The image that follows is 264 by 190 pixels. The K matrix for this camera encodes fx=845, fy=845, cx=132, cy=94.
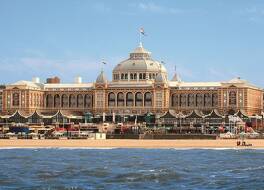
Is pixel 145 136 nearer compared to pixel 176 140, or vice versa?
pixel 176 140

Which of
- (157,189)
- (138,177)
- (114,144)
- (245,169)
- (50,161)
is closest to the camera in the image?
(157,189)

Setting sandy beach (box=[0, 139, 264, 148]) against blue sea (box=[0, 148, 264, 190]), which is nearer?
blue sea (box=[0, 148, 264, 190])

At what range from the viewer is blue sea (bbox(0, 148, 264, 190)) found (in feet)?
242

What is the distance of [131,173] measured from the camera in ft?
279

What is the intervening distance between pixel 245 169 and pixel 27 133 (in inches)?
4501

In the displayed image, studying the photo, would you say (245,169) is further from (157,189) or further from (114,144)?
(114,144)

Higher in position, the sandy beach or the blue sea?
the sandy beach

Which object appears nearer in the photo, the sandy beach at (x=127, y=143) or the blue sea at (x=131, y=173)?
the blue sea at (x=131, y=173)

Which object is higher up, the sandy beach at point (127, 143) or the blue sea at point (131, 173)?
the sandy beach at point (127, 143)

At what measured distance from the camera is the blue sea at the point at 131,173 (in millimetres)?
73750

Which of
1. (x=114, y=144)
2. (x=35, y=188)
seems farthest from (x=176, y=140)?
(x=35, y=188)

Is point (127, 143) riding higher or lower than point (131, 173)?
higher

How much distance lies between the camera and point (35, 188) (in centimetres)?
7088

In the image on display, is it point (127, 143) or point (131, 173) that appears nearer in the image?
point (131, 173)
